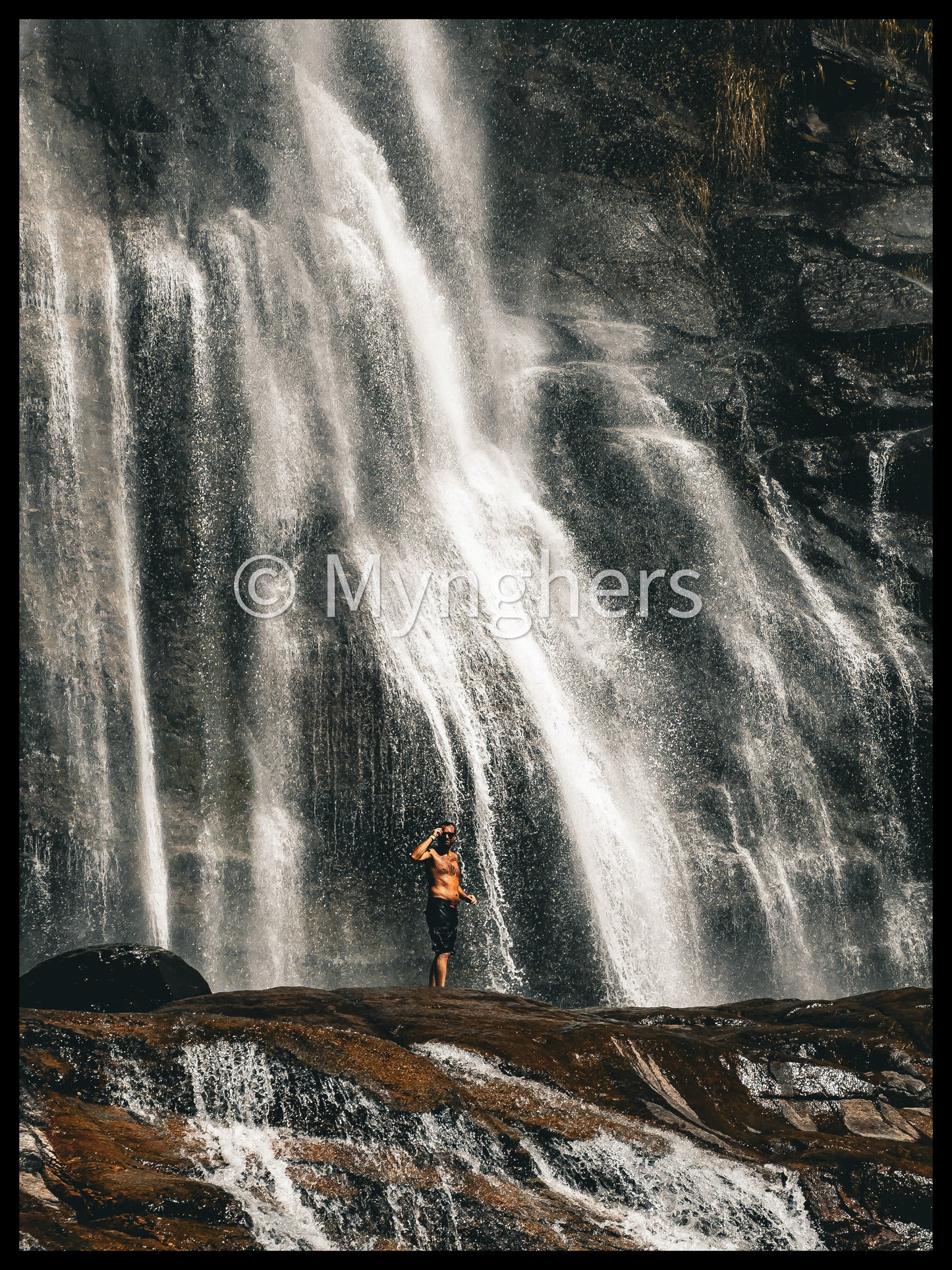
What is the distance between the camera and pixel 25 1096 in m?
6.61

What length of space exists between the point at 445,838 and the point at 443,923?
73cm

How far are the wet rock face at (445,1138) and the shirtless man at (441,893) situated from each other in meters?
2.00

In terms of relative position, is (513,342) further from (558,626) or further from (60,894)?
(60,894)

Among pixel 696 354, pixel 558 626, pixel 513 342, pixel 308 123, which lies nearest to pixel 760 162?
pixel 696 354

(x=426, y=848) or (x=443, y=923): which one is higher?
(x=426, y=848)

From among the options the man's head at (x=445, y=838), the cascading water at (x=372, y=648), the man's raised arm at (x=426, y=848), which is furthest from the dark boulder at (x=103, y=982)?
the cascading water at (x=372, y=648)

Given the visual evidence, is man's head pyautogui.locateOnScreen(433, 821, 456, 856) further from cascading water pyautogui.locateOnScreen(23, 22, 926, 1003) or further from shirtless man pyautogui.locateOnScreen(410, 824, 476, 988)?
cascading water pyautogui.locateOnScreen(23, 22, 926, 1003)

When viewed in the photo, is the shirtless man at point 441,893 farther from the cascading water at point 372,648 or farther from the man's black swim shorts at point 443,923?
the cascading water at point 372,648

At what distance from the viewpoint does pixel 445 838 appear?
1051 centimetres

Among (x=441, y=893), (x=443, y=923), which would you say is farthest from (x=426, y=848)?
(x=443, y=923)

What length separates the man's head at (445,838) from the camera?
10.5m

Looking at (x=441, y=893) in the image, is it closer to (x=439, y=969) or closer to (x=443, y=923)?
(x=443, y=923)

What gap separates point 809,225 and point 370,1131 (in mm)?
17082

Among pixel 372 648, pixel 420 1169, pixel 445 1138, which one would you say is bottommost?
pixel 420 1169
